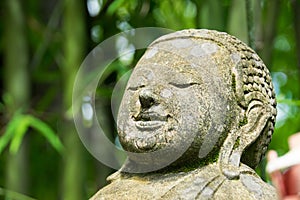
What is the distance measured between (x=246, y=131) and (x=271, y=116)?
0.05m

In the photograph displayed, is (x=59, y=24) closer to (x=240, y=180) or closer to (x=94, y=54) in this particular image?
(x=94, y=54)

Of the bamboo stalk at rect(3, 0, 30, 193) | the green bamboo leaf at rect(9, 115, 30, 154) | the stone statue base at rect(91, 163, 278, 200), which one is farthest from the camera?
the bamboo stalk at rect(3, 0, 30, 193)

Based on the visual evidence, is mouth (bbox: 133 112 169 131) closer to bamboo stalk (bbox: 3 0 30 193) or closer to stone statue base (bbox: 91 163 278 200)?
stone statue base (bbox: 91 163 278 200)

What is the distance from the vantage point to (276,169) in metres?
0.41

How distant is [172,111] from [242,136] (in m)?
0.09

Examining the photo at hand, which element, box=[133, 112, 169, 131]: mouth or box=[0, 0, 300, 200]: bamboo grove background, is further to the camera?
box=[0, 0, 300, 200]: bamboo grove background

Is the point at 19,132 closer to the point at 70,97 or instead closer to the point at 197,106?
the point at 70,97

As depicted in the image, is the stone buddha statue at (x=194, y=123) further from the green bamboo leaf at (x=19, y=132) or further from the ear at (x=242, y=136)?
the green bamboo leaf at (x=19, y=132)

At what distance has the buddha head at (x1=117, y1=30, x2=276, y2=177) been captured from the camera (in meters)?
0.81

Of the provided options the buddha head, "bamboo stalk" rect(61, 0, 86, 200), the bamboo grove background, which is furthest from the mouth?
"bamboo stalk" rect(61, 0, 86, 200)

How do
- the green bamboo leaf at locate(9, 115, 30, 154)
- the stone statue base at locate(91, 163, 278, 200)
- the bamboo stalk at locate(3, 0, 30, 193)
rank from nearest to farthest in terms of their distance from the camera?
the stone statue base at locate(91, 163, 278, 200), the green bamboo leaf at locate(9, 115, 30, 154), the bamboo stalk at locate(3, 0, 30, 193)

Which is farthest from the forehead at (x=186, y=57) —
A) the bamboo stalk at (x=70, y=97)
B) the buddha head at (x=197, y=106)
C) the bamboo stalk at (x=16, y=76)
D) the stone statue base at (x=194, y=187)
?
the bamboo stalk at (x=16, y=76)

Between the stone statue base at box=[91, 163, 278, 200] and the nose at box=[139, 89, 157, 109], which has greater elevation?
the nose at box=[139, 89, 157, 109]

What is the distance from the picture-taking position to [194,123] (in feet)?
2.65
